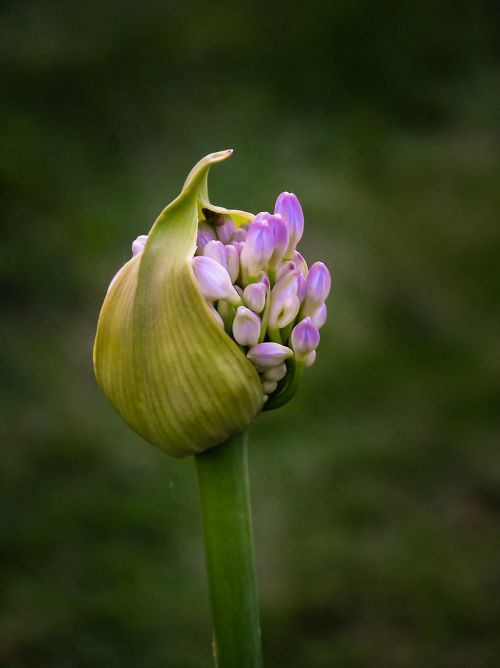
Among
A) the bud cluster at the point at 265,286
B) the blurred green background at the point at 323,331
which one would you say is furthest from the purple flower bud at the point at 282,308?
the blurred green background at the point at 323,331

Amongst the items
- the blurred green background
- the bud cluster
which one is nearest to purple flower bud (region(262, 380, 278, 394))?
the bud cluster

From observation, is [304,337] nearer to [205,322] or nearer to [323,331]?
[205,322]

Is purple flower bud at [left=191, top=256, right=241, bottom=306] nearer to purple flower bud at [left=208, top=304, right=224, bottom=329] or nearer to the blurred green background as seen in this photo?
purple flower bud at [left=208, top=304, right=224, bottom=329]

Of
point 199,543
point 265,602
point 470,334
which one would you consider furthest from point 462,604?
point 470,334

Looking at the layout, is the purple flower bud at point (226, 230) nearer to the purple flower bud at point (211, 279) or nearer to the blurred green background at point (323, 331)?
the purple flower bud at point (211, 279)

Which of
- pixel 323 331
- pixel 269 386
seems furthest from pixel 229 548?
pixel 323 331

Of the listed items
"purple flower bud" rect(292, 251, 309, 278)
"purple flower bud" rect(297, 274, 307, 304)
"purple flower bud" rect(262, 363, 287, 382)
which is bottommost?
"purple flower bud" rect(262, 363, 287, 382)
